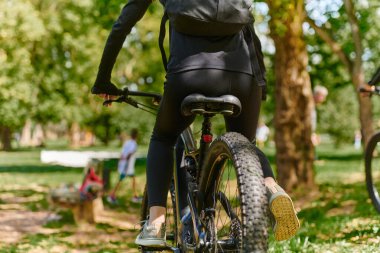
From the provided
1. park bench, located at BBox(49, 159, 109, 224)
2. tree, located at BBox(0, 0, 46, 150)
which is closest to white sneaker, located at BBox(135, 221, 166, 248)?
park bench, located at BBox(49, 159, 109, 224)

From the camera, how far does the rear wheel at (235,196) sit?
7.85 feet

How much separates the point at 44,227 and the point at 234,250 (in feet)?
25.4

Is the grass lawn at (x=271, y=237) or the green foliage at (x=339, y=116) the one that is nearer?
the grass lawn at (x=271, y=237)

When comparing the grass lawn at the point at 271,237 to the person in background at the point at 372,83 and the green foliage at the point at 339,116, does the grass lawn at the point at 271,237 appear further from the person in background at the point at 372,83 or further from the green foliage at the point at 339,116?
the green foliage at the point at 339,116

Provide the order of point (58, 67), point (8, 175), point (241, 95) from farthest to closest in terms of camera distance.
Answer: point (58, 67) → point (8, 175) → point (241, 95)

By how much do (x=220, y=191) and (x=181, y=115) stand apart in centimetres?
41

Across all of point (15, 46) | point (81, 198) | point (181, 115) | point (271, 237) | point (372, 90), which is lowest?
point (81, 198)

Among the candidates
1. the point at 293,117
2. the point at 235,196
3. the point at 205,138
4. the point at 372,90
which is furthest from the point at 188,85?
the point at 293,117

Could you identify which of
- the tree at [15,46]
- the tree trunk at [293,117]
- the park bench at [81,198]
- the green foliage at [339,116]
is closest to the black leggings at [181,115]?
the park bench at [81,198]

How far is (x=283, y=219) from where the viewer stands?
2.55 m

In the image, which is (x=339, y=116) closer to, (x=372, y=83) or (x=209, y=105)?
(x=372, y=83)

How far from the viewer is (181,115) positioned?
310 centimetres

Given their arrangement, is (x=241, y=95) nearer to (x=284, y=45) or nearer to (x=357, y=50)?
(x=357, y=50)

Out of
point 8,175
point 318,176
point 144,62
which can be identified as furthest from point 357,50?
point 144,62
